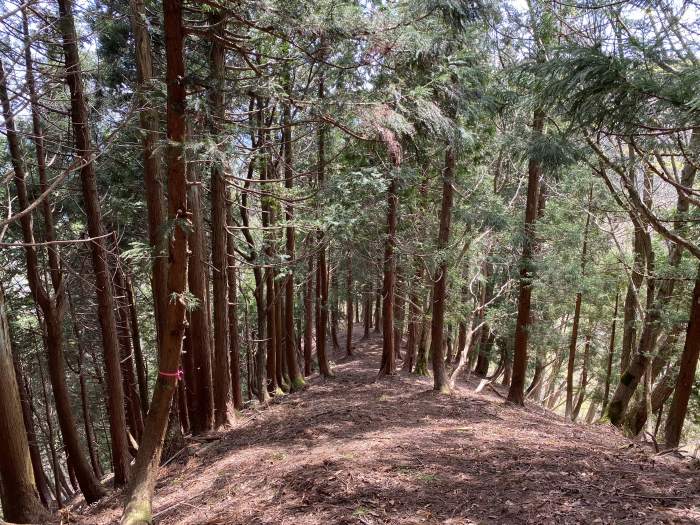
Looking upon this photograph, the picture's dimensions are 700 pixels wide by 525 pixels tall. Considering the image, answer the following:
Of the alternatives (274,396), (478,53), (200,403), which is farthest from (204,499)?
(478,53)

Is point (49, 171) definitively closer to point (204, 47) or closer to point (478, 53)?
point (204, 47)

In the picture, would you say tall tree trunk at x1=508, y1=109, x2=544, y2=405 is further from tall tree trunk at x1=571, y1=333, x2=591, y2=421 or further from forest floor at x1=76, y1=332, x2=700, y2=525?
tall tree trunk at x1=571, y1=333, x2=591, y2=421

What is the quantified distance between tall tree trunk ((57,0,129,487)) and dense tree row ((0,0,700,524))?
0.05 meters

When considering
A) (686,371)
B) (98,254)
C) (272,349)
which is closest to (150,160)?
(98,254)

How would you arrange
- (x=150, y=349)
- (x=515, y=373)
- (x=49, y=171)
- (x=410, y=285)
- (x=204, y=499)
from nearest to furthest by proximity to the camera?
(x=204, y=499) < (x=49, y=171) < (x=515, y=373) < (x=410, y=285) < (x=150, y=349)

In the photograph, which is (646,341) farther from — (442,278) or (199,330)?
(199,330)

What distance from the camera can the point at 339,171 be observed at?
11.5m

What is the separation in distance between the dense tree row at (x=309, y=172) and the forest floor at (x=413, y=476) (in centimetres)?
95

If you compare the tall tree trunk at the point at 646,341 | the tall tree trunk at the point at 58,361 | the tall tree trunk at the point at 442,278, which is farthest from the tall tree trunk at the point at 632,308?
the tall tree trunk at the point at 58,361

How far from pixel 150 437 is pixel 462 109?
8.47 m

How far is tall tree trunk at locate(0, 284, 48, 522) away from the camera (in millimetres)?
4899

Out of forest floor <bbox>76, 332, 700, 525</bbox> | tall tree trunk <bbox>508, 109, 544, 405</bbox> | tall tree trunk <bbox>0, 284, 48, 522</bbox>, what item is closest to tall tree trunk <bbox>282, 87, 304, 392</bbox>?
forest floor <bbox>76, 332, 700, 525</bbox>

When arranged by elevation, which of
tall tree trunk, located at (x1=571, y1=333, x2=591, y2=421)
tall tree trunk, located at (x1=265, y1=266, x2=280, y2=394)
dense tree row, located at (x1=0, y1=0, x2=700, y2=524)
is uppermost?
dense tree row, located at (x1=0, y1=0, x2=700, y2=524)

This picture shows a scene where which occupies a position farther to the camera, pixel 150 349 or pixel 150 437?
pixel 150 349
